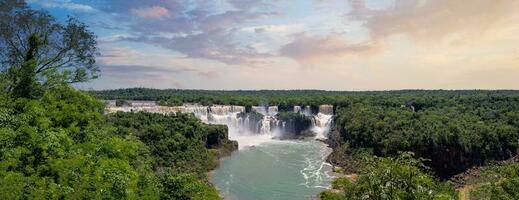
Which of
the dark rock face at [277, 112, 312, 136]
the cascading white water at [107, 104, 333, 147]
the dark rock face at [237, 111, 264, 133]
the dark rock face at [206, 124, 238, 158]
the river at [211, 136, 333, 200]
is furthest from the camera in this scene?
the dark rock face at [277, 112, 312, 136]

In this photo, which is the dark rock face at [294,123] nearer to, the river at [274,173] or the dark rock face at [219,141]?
the river at [274,173]

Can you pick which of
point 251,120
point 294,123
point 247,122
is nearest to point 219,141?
point 247,122

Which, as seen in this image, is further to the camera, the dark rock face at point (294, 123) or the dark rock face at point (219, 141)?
the dark rock face at point (294, 123)

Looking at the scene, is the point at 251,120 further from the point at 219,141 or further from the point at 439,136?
the point at 439,136

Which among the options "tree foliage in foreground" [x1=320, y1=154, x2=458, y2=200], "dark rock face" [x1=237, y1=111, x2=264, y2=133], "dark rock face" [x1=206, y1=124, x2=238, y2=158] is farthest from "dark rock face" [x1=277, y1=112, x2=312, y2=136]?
"tree foliage in foreground" [x1=320, y1=154, x2=458, y2=200]

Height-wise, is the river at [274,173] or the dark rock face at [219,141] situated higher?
the dark rock face at [219,141]

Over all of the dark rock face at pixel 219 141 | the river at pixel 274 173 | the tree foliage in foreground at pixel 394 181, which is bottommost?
the river at pixel 274 173

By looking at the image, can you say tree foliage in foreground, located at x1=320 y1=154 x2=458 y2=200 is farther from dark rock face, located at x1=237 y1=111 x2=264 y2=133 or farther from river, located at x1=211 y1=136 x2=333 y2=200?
dark rock face, located at x1=237 y1=111 x2=264 y2=133

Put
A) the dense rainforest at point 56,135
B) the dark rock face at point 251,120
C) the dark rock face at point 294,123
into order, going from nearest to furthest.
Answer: the dense rainforest at point 56,135 < the dark rock face at point 251,120 < the dark rock face at point 294,123

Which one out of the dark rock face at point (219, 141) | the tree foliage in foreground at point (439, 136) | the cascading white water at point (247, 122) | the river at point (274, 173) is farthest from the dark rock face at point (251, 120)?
the tree foliage in foreground at point (439, 136)

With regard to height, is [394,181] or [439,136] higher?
[394,181]

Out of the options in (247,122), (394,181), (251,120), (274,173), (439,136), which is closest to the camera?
(394,181)
